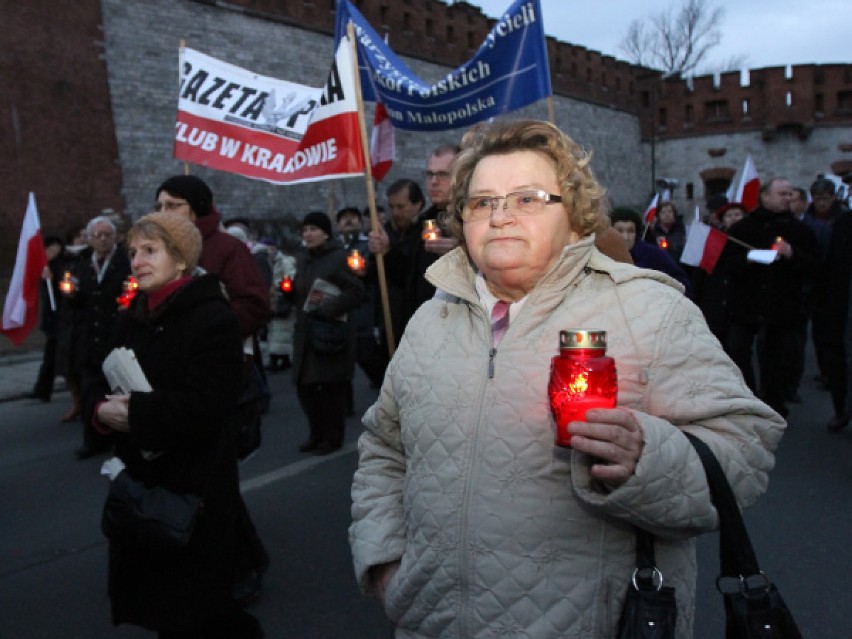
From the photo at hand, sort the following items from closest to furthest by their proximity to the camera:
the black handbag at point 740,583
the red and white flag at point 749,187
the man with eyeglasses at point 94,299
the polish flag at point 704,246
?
the black handbag at point 740,583 → the man with eyeglasses at point 94,299 → the polish flag at point 704,246 → the red and white flag at point 749,187

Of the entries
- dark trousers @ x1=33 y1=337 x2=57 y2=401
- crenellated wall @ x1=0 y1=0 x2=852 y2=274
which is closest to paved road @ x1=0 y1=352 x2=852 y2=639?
dark trousers @ x1=33 y1=337 x2=57 y2=401

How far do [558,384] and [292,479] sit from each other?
445cm

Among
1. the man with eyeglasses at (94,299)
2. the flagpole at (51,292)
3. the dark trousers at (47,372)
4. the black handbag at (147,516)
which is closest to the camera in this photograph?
the black handbag at (147,516)

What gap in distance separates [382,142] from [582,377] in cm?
569

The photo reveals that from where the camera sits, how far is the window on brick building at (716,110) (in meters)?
39.3

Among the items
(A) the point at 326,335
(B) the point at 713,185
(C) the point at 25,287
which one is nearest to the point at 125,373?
(A) the point at 326,335

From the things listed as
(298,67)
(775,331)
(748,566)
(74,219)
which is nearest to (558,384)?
(748,566)

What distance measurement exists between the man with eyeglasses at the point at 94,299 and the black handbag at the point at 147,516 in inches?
119

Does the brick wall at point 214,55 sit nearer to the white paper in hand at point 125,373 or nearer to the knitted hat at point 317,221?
the knitted hat at point 317,221

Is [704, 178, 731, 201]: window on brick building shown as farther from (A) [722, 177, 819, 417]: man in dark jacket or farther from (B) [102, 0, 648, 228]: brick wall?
(A) [722, 177, 819, 417]: man in dark jacket

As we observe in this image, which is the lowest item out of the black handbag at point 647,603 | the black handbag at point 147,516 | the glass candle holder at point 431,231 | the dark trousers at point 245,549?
the dark trousers at point 245,549

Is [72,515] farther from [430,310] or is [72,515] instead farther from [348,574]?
[430,310]

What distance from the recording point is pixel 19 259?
722cm

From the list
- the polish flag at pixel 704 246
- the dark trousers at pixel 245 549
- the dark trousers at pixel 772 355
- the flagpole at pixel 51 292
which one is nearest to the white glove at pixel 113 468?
the dark trousers at pixel 245 549
